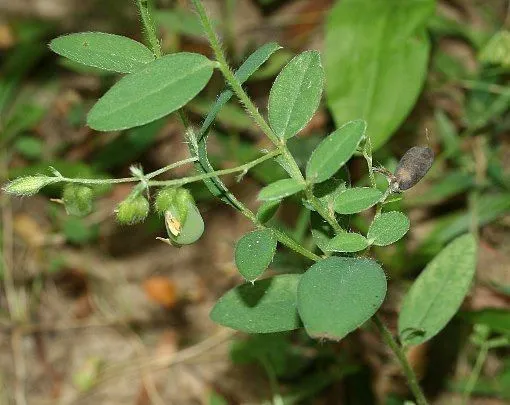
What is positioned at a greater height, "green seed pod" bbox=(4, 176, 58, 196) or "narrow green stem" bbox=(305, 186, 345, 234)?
"green seed pod" bbox=(4, 176, 58, 196)

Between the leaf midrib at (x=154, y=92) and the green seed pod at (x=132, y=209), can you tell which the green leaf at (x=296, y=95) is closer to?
the leaf midrib at (x=154, y=92)

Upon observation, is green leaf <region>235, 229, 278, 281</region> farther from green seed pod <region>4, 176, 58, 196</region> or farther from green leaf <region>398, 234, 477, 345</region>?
green leaf <region>398, 234, 477, 345</region>

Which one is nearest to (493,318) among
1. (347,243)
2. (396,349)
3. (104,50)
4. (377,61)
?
(396,349)

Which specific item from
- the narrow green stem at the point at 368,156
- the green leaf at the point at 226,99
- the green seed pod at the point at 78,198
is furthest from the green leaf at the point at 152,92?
the narrow green stem at the point at 368,156

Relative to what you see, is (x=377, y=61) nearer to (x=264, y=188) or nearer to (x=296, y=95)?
(x=296, y=95)

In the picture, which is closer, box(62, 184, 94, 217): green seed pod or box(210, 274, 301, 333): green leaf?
box(62, 184, 94, 217): green seed pod

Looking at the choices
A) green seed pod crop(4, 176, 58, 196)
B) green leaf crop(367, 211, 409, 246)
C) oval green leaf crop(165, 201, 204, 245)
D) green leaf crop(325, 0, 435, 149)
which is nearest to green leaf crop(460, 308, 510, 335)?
green leaf crop(325, 0, 435, 149)
